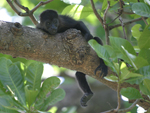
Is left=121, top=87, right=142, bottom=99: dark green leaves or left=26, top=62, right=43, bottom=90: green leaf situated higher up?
left=26, top=62, right=43, bottom=90: green leaf

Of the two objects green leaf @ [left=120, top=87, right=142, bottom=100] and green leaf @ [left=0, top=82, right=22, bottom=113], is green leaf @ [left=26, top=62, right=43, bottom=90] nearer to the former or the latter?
green leaf @ [left=0, top=82, right=22, bottom=113]

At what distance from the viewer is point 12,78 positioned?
2.08m

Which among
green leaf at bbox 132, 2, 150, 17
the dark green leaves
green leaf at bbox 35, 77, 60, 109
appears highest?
green leaf at bbox 132, 2, 150, 17

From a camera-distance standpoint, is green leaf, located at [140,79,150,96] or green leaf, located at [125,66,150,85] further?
green leaf, located at [140,79,150,96]

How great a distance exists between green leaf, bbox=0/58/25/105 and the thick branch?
0.38 metres

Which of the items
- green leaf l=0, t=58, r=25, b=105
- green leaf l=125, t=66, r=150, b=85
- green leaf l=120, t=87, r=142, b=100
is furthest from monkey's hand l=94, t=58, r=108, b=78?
green leaf l=0, t=58, r=25, b=105

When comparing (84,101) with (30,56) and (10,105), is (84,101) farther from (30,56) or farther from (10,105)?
(10,105)

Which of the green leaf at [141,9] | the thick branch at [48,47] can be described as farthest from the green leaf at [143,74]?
the thick branch at [48,47]

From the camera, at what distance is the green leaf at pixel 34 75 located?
2.14 meters

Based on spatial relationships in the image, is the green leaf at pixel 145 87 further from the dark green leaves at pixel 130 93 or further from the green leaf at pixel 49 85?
the green leaf at pixel 49 85

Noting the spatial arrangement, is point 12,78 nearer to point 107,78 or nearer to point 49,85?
point 49,85

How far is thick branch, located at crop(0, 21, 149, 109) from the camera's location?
2434mm

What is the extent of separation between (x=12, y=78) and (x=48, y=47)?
→ 72cm

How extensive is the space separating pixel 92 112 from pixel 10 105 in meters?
5.62
